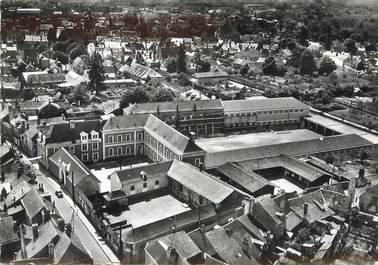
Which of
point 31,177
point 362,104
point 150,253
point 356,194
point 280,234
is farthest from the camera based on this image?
point 362,104

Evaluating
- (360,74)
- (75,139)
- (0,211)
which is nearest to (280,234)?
(0,211)

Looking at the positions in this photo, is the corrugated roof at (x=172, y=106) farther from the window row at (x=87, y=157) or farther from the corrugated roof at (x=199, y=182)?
the corrugated roof at (x=199, y=182)

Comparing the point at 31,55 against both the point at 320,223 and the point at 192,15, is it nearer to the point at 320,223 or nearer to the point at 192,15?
the point at 192,15

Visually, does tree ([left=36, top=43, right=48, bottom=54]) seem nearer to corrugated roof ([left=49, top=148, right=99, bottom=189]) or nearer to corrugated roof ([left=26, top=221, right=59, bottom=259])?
corrugated roof ([left=49, top=148, right=99, bottom=189])

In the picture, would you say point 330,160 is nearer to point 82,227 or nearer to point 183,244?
point 183,244

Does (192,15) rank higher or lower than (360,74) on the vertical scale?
higher

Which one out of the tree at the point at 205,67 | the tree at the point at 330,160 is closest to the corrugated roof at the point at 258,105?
the tree at the point at 330,160

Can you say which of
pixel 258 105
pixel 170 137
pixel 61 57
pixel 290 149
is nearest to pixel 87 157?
pixel 170 137
